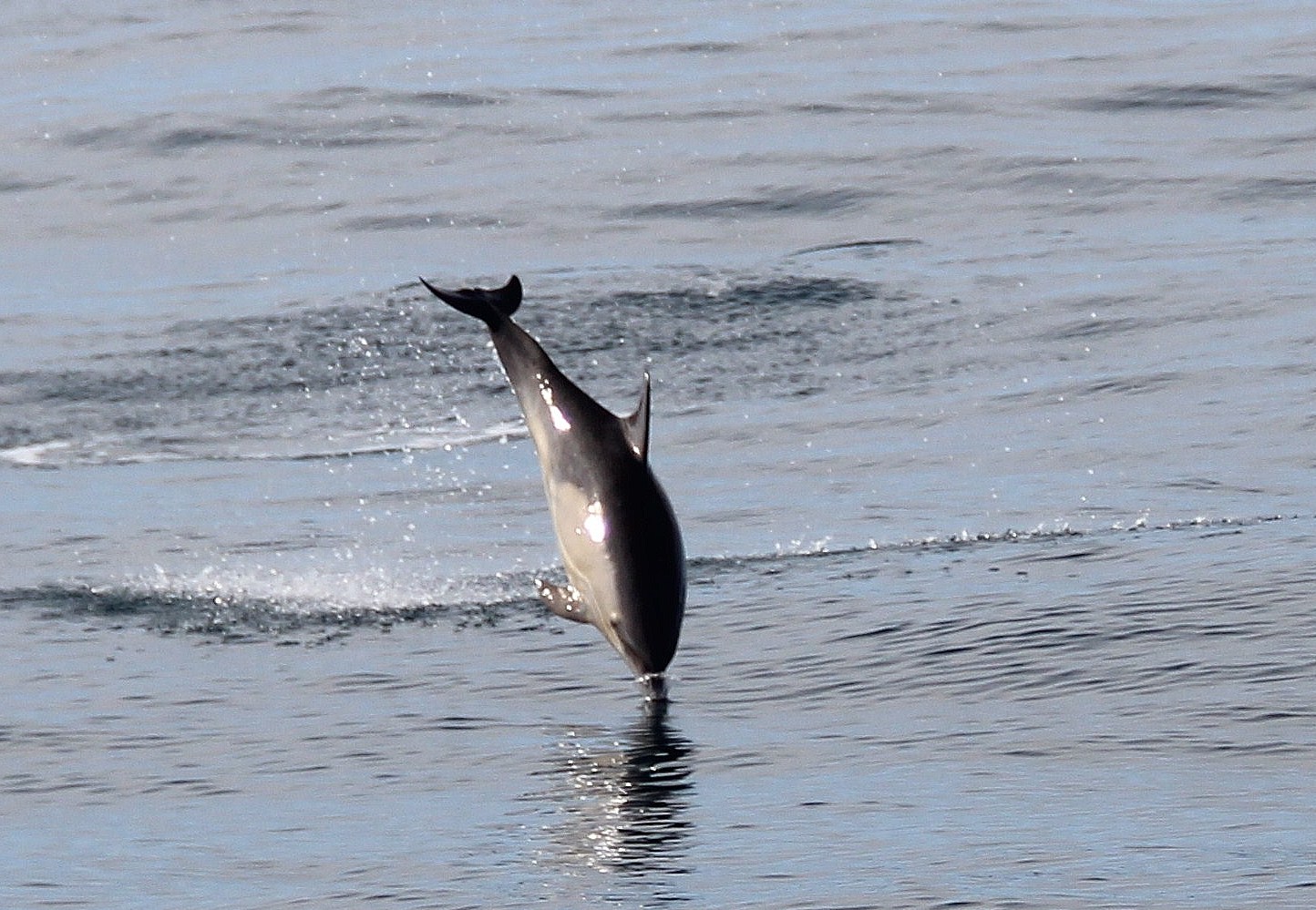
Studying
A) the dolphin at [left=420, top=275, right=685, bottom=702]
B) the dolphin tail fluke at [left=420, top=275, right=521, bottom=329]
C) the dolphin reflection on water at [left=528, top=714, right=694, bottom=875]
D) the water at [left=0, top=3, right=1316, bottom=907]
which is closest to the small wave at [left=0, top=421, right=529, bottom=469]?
the water at [left=0, top=3, right=1316, bottom=907]

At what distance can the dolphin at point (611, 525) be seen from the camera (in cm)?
902

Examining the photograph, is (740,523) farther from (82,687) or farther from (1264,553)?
(82,687)

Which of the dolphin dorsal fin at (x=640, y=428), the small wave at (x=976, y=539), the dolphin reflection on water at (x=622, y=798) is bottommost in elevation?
the small wave at (x=976, y=539)

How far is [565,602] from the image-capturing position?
30.7 ft

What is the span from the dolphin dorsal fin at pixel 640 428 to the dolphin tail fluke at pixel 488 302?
72 cm

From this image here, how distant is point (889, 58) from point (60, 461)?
24148mm

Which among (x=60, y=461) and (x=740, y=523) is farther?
(x=60, y=461)

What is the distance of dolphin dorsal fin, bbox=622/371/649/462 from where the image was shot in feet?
29.3

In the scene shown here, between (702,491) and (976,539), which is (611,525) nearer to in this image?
(976,539)

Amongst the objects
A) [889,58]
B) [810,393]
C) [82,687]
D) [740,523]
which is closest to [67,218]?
[889,58]

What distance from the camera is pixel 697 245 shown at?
26.5 m

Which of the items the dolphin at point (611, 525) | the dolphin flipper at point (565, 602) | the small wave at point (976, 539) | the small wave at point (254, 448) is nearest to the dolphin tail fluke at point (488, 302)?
the dolphin at point (611, 525)

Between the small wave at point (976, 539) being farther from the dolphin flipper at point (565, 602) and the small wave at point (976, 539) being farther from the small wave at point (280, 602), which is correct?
the dolphin flipper at point (565, 602)

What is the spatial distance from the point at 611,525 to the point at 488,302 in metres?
1.25
